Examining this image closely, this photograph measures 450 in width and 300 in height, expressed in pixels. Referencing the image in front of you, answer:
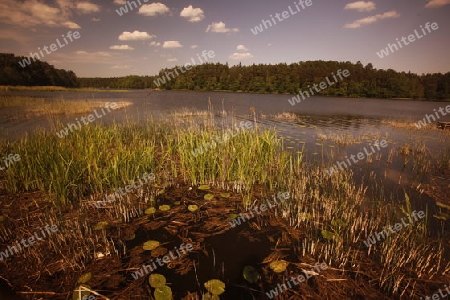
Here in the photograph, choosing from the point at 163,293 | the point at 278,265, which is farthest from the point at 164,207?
the point at 278,265

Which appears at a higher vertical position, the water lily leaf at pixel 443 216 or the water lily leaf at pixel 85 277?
the water lily leaf at pixel 85 277

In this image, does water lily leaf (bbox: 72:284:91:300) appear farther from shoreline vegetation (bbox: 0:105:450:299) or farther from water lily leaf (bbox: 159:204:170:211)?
water lily leaf (bbox: 159:204:170:211)

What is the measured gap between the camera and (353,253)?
132 inches

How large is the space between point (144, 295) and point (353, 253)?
3141mm

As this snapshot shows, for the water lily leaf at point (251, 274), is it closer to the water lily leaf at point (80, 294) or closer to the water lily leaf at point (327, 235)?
the water lily leaf at point (327, 235)

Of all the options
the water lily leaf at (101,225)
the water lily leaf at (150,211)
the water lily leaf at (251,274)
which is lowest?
the water lily leaf at (251,274)

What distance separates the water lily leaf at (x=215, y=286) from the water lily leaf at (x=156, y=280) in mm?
569

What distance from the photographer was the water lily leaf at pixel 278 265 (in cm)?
303

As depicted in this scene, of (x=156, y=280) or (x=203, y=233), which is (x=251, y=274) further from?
(x=156, y=280)

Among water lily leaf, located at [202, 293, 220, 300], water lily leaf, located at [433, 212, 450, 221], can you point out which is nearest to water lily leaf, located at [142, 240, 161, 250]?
water lily leaf, located at [202, 293, 220, 300]

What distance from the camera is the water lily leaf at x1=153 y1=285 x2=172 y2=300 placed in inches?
101

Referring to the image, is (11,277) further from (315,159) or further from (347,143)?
(347,143)

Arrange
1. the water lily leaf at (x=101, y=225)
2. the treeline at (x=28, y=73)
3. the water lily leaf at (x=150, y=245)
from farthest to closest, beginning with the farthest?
1. the treeline at (x=28, y=73)
2. the water lily leaf at (x=101, y=225)
3. the water lily leaf at (x=150, y=245)

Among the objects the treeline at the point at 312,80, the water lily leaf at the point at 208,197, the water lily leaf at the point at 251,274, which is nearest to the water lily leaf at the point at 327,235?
the water lily leaf at the point at 251,274
